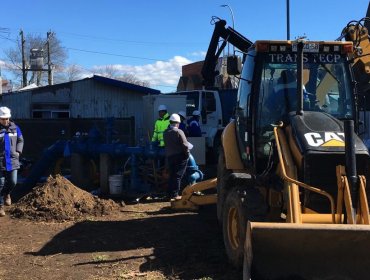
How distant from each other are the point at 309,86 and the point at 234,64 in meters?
0.99

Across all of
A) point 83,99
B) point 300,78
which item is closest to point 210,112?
point 83,99

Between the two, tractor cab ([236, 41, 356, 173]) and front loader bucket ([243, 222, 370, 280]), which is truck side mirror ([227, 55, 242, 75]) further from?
front loader bucket ([243, 222, 370, 280])

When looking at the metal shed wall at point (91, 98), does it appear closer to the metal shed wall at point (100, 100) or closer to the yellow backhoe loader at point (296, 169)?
the metal shed wall at point (100, 100)

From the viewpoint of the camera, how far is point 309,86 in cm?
612

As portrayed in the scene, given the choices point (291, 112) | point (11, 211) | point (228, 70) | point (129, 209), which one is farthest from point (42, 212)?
point (291, 112)

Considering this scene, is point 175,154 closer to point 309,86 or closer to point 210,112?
point 309,86

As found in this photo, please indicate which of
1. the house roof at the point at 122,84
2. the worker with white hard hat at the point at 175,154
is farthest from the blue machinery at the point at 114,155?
the house roof at the point at 122,84

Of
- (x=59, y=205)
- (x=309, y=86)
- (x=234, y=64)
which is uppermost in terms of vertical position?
(x=234, y=64)

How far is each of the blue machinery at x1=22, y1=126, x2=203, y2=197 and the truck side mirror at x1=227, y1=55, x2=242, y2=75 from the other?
4.27 metres

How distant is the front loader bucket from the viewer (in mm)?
4301

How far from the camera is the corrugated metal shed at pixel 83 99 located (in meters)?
22.9

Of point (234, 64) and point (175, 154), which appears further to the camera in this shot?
point (175, 154)

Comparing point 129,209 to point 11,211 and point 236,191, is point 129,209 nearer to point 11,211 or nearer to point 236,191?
point 11,211

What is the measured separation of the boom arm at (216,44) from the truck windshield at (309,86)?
23.9ft
